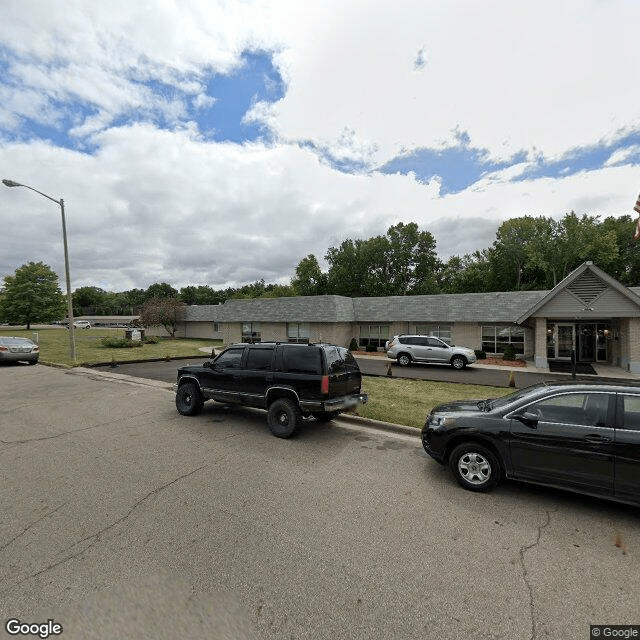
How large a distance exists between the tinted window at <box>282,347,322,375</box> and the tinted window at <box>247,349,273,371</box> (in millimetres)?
422

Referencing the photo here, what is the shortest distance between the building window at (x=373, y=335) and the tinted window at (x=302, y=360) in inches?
858

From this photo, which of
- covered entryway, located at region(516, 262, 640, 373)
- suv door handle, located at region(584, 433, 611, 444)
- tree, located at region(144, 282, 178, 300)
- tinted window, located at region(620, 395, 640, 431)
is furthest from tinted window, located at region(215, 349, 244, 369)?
tree, located at region(144, 282, 178, 300)

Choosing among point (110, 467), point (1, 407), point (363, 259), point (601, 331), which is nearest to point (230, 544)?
point (110, 467)

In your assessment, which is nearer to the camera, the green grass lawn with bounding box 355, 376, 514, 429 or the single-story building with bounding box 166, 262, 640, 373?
the green grass lawn with bounding box 355, 376, 514, 429

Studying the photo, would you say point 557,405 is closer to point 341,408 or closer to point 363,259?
point 341,408

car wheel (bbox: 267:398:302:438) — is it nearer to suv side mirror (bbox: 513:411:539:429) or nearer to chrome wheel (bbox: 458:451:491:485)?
chrome wheel (bbox: 458:451:491:485)

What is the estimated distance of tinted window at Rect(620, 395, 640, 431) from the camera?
13.8 feet

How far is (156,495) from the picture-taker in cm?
461

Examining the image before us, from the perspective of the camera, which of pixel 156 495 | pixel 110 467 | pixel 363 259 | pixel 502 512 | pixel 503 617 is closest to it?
pixel 503 617

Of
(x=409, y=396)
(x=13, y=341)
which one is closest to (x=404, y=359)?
(x=409, y=396)

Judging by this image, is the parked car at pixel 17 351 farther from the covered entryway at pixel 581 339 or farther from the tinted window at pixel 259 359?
the covered entryway at pixel 581 339

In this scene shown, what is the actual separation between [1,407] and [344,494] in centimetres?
1017

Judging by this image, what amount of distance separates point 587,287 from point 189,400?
20850 mm

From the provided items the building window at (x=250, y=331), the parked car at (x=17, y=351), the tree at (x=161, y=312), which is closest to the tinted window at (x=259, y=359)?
the parked car at (x=17, y=351)
